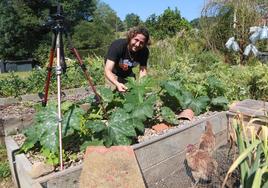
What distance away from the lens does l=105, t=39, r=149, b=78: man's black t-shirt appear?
4105 millimetres

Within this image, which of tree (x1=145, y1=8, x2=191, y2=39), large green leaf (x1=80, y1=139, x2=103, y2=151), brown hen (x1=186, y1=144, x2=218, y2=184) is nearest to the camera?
brown hen (x1=186, y1=144, x2=218, y2=184)

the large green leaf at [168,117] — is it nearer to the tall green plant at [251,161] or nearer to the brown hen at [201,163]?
the brown hen at [201,163]

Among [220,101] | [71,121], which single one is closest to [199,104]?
[220,101]

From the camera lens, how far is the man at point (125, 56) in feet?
13.0

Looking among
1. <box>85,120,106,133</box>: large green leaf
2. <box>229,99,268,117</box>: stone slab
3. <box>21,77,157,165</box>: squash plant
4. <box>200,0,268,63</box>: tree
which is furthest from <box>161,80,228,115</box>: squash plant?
<box>200,0,268,63</box>: tree

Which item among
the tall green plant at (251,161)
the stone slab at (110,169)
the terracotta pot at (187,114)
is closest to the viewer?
the tall green plant at (251,161)

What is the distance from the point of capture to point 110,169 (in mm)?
2727

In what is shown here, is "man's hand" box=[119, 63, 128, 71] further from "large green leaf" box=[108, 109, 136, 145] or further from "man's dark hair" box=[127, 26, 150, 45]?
"large green leaf" box=[108, 109, 136, 145]

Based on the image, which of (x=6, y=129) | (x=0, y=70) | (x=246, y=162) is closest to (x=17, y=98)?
(x=6, y=129)

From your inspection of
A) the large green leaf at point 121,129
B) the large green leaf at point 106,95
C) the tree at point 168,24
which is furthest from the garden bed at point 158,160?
the tree at point 168,24

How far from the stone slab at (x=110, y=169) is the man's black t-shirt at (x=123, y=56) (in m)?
1.53

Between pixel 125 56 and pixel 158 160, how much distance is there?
1.46 meters

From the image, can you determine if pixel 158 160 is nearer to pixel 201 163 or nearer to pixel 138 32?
pixel 201 163

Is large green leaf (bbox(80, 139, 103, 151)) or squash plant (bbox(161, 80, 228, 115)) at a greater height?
squash plant (bbox(161, 80, 228, 115))
